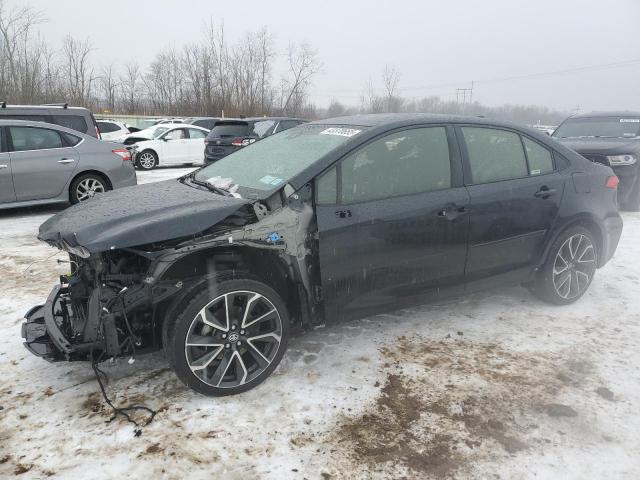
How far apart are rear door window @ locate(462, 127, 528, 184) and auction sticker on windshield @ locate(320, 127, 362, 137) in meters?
0.93

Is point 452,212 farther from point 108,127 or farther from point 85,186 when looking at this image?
point 108,127

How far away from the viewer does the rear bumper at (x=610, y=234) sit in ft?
14.5

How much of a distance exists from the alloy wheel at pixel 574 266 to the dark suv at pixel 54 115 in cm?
858

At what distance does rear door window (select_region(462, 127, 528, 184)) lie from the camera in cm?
373

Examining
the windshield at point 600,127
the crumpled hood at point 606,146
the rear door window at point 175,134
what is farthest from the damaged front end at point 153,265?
the rear door window at point 175,134

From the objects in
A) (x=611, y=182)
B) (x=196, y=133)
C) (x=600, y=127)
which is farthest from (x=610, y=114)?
(x=196, y=133)

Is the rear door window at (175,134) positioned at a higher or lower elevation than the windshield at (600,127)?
lower

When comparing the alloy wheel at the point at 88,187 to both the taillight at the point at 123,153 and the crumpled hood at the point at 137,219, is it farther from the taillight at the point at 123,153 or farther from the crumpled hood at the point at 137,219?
the crumpled hood at the point at 137,219

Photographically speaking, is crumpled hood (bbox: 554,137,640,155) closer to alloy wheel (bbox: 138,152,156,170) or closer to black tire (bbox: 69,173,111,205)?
black tire (bbox: 69,173,111,205)

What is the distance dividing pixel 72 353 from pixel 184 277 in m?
0.73

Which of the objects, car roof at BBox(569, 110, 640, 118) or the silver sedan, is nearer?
the silver sedan

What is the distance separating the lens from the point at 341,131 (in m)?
3.53

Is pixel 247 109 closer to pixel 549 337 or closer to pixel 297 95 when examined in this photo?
pixel 297 95

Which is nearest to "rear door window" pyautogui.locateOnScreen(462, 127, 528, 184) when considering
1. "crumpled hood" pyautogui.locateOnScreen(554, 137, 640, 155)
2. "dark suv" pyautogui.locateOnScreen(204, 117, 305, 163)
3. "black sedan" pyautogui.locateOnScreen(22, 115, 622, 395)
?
"black sedan" pyautogui.locateOnScreen(22, 115, 622, 395)
